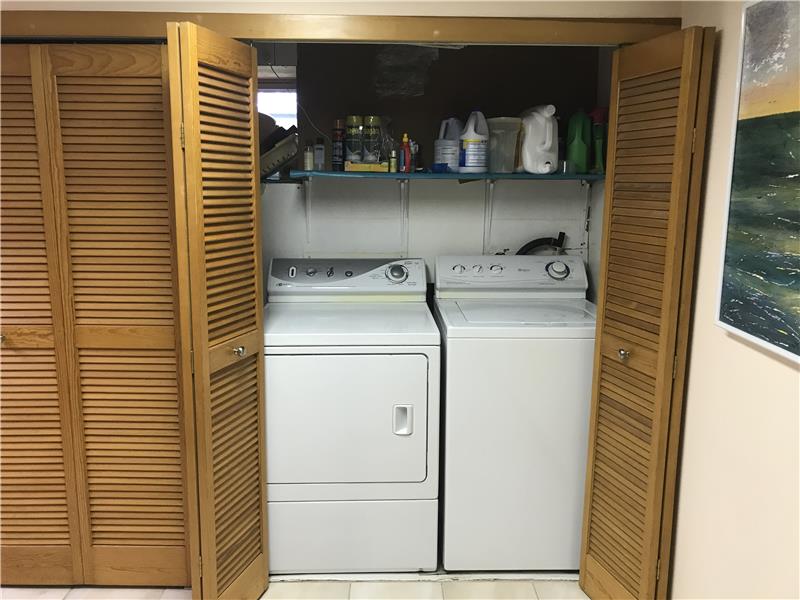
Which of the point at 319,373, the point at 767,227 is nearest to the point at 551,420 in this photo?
the point at 319,373

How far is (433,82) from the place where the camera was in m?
2.87

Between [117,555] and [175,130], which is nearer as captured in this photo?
[175,130]

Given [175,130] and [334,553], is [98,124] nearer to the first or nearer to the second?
[175,130]

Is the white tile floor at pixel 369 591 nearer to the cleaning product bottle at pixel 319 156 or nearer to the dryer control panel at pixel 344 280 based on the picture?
the dryer control panel at pixel 344 280

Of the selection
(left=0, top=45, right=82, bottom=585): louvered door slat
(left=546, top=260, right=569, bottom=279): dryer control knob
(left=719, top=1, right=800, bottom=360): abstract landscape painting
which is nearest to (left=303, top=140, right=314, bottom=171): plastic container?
(left=0, top=45, right=82, bottom=585): louvered door slat

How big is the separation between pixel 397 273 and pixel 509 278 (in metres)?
0.49

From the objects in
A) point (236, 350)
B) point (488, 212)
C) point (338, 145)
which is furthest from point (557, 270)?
point (236, 350)

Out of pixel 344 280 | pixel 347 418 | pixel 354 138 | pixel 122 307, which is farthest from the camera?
pixel 344 280

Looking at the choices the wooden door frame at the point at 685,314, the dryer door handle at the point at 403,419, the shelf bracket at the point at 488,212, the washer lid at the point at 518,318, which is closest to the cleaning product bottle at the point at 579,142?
the shelf bracket at the point at 488,212

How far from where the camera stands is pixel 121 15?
6.64ft

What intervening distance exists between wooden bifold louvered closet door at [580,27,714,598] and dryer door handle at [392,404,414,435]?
25.0 inches

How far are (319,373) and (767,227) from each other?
4.75 feet

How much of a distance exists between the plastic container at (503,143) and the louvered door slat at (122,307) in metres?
1.36

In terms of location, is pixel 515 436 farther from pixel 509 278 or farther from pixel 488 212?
pixel 488 212
